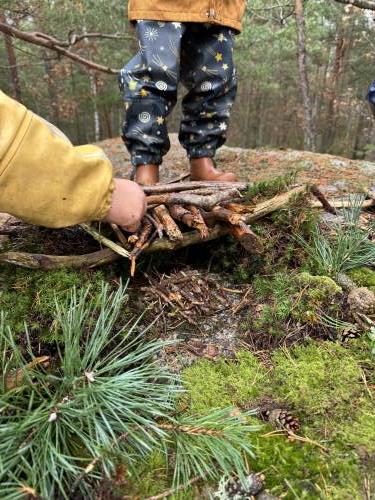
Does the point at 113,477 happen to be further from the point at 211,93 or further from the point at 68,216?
the point at 211,93

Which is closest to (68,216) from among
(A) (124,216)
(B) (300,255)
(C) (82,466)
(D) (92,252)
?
(A) (124,216)

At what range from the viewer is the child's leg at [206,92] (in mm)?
2346

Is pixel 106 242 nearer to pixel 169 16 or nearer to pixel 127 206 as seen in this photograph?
pixel 127 206

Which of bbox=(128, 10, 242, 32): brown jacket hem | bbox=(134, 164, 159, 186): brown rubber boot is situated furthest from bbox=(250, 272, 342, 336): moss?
bbox=(128, 10, 242, 32): brown jacket hem

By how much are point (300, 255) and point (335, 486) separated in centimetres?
89

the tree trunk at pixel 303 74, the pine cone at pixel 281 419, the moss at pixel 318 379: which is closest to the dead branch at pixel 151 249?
the moss at pixel 318 379

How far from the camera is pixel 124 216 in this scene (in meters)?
1.36

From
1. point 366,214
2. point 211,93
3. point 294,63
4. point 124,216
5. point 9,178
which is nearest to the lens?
point 9,178

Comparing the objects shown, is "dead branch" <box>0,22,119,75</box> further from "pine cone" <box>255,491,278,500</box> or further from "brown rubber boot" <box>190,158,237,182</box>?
"pine cone" <box>255,491,278,500</box>

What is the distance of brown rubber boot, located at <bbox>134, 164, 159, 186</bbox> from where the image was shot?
2139 mm

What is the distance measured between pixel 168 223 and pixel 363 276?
787 mm

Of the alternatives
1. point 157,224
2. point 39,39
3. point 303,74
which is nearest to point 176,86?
point 157,224

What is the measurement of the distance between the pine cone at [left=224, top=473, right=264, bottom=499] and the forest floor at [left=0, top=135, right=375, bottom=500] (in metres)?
0.03

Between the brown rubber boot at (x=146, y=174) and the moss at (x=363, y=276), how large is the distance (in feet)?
3.58
